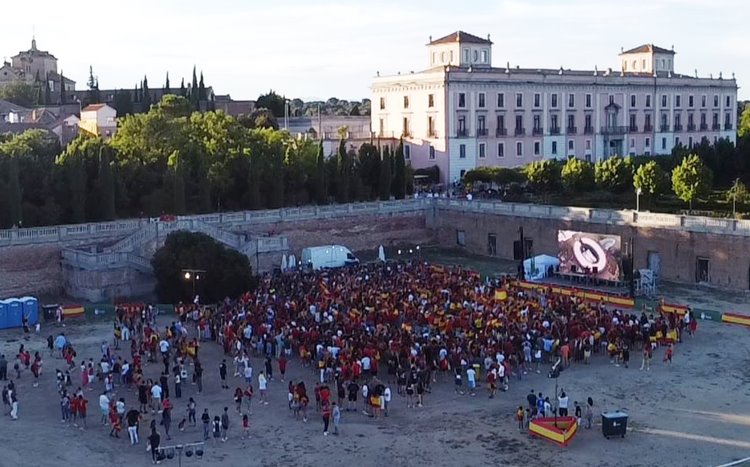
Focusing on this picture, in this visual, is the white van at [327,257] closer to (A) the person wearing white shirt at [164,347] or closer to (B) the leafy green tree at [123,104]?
(A) the person wearing white shirt at [164,347]

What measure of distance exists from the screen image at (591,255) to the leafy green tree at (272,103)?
253 feet

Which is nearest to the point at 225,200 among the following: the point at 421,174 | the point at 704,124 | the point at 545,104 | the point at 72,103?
the point at 421,174

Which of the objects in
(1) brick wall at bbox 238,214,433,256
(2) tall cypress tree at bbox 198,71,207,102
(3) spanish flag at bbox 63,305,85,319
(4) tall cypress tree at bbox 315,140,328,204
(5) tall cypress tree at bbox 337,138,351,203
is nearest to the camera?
(3) spanish flag at bbox 63,305,85,319

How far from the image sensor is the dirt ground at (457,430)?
2152 cm

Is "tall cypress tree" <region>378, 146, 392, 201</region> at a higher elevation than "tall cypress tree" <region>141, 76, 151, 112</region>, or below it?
below

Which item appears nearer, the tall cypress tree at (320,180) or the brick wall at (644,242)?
the brick wall at (644,242)

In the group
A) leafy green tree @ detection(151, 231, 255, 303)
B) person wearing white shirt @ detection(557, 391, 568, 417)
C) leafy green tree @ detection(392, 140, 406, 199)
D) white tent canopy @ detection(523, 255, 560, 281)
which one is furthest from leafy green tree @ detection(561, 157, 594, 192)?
person wearing white shirt @ detection(557, 391, 568, 417)

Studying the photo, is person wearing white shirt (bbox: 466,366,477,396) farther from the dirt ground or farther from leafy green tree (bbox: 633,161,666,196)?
leafy green tree (bbox: 633,161,666,196)

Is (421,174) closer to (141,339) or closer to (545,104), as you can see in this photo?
(545,104)

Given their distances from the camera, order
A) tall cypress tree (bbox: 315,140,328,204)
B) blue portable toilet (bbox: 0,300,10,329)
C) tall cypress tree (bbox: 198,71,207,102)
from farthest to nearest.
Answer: tall cypress tree (bbox: 198,71,207,102) < tall cypress tree (bbox: 315,140,328,204) < blue portable toilet (bbox: 0,300,10,329)

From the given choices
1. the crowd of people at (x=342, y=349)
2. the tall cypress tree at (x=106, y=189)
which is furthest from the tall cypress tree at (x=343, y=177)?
the crowd of people at (x=342, y=349)

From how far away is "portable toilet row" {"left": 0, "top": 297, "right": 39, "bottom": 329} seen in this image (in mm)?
35375

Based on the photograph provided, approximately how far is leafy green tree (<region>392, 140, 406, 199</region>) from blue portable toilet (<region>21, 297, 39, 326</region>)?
94.1 ft

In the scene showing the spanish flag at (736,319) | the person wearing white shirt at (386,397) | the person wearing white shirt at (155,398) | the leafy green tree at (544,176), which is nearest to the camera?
the person wearing white shirt at (386,397)
